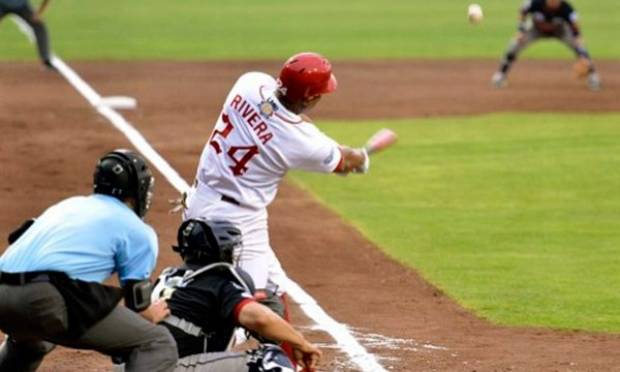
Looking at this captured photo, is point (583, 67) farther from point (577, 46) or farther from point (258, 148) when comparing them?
point (258, 148)

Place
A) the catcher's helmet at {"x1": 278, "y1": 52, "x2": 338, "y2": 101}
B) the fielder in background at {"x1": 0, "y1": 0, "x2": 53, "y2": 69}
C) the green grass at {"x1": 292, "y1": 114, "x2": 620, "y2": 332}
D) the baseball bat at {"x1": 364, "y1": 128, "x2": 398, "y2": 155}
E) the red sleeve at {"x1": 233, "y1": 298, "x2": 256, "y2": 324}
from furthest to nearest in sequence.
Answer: the fielder in background at {"x1": 0, "y1": 0, "x2": 53, "y2": 69} → the green grass at {"x1": 292, "y1": 114, "x2": 620, "y2": 332} → the baseball bat at {"x1": 364, "y1": 128, "x2": 398, "y2": 155} → the catcher's helmet at {"x1": 278, "y1": 52, "x2": 338, "y2": 101} → the red sleeve at {"x1": 233, "y1": 298, "x2": 256, "y2": 324}

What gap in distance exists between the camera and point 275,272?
984 centimetres

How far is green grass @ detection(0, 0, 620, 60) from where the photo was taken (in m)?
35.7

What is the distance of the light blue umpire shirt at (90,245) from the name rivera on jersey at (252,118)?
1.63 metres

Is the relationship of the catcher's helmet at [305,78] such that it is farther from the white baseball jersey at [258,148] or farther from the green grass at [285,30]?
the green grass at [285,30]

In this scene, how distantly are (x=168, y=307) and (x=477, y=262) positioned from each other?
6.44 meters

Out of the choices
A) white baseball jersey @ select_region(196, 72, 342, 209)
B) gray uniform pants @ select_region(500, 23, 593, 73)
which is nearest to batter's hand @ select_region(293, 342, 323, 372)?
white baseball jersey @ select_region(196, 72, 342, 209)

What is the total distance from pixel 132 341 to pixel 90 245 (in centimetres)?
56

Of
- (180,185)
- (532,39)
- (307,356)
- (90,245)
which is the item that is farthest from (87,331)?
(532,39)

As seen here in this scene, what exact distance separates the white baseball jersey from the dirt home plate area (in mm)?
1489

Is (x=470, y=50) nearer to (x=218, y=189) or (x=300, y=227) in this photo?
(x=300, y=227)

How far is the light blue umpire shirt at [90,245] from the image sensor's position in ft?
26.2

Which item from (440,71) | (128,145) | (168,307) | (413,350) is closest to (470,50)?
(440,71)

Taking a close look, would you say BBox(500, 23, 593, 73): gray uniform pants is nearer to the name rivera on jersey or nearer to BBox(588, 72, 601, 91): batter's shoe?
BBox(588, 72, 601, 91): batter's shoe
